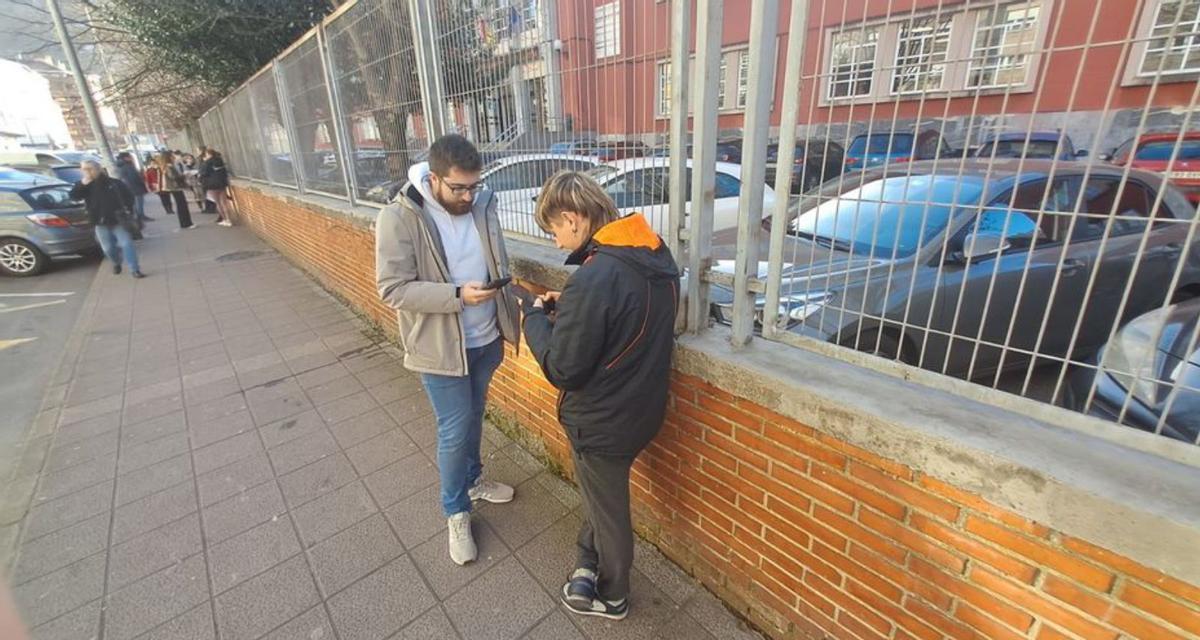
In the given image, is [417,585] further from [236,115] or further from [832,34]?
[236,115]

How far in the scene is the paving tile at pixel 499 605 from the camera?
215 centimetres

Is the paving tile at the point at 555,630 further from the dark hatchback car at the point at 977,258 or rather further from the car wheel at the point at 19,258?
the car wheel at the point at 19,258

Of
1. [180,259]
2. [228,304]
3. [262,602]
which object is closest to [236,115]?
[180,259]

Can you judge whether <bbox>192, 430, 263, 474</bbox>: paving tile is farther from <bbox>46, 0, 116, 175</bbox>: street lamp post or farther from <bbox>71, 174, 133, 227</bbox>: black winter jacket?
<bbox>46, 0, 116, 175</bbox>: street lamp post

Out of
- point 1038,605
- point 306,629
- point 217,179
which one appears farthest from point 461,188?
point 217,179

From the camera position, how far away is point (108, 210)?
823cm

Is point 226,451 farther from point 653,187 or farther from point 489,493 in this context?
point 653,187

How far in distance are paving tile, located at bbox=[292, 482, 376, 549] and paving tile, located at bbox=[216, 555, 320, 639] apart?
0.20 metres

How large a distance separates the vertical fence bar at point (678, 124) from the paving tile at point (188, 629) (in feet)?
8.23

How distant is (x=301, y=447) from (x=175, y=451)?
2.85 ft

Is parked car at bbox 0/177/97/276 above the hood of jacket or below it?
below

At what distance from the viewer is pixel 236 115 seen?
34.6 ft

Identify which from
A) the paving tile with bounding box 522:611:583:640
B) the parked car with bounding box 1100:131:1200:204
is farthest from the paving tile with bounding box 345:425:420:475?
the parked car with bounding box 1100:131:1200:204

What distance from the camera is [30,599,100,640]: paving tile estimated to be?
2.19 m
